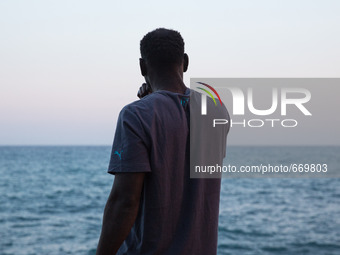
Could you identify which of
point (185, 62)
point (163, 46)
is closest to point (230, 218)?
point (185, 62)

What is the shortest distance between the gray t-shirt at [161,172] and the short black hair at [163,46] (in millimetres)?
157

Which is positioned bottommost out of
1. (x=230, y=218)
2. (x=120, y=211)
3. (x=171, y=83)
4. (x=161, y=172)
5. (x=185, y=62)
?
(x=230, y=218)

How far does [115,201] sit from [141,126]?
0.95 ft

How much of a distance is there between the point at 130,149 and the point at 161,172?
0.47 feet

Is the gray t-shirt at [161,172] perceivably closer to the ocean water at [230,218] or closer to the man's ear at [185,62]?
the man's ear at [185,62]

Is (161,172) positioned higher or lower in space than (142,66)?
lower

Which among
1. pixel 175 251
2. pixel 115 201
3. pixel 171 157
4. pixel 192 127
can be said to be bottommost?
pixel 175 251

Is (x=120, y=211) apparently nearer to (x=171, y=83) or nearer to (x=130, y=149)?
(x=130, y=149)

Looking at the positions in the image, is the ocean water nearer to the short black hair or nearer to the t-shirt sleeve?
the short black hair

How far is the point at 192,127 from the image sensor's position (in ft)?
5.92

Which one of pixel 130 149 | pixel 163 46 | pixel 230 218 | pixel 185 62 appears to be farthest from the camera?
pixel 230 218

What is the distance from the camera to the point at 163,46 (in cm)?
188

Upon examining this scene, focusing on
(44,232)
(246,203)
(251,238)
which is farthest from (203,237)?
(246,203)

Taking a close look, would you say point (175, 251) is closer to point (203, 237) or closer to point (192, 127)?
point (203, 237)
